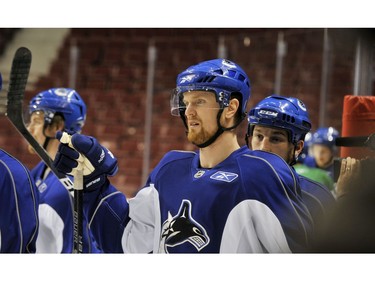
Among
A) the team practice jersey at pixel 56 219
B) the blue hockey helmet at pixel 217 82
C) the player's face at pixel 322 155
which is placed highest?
the blue hockey helmet at pixel 217 82

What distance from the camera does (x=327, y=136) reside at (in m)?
3.23

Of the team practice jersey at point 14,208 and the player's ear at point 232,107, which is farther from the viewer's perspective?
the team practice jersey at point 14,208

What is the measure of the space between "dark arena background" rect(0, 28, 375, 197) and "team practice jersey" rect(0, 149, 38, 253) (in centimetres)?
20

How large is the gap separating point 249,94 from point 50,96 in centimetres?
106

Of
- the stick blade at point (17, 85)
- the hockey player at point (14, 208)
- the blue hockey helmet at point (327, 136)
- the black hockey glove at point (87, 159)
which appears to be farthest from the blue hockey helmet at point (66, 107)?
the blue hockey helmet at point (327, 136)

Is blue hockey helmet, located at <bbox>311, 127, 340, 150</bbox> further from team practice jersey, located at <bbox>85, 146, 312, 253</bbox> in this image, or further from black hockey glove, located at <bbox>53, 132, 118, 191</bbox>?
black hockey glove, located at <bbox>53, 132, 118, 191</bbox>

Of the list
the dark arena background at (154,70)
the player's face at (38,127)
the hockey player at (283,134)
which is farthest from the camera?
the player's face at (38,127)

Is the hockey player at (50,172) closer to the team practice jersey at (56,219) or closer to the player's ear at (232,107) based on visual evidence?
the team practice jersey at (56,219)

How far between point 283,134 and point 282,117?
0.06m

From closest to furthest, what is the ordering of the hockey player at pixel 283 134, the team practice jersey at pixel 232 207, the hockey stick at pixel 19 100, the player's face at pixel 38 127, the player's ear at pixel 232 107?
the team practice jersey at pixel 232 207 → the player's ear at pixel 232 107 → the hockey player at pixel 283 134 → the hockey stick at pixel 19 100 → the player's face at pixel 38 127

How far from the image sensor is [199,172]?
2.66 metres

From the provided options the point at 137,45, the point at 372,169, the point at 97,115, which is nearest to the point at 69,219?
the point at 97,115

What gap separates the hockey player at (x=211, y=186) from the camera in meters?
2.60

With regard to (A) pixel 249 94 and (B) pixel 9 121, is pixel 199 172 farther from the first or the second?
(B) pixel 9 121
